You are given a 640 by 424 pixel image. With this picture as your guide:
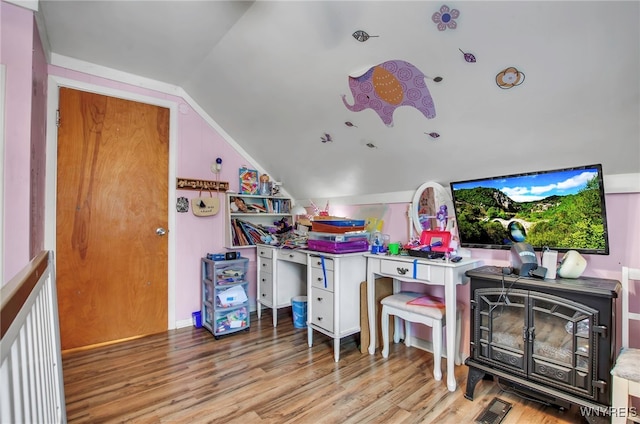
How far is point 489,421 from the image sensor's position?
5.49 ft

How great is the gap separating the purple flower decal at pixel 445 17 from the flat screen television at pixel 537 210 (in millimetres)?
984

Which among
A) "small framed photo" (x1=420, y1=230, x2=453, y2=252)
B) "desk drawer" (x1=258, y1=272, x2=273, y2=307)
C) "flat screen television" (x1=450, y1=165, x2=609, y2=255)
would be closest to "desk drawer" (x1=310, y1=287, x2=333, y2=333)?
"desk drawer" (x1=258, y1=272, x2=273, y2=307)

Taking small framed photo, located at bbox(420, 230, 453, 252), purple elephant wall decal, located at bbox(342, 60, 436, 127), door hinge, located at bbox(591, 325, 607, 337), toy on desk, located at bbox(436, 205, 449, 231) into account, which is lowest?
door hinge, located at bbox(591, 325, 607, 337)

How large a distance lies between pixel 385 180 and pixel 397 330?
1.29 metres

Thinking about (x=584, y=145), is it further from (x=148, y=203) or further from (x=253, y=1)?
(x=148, y=203)

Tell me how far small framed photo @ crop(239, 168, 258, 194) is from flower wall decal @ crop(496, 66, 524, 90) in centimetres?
254

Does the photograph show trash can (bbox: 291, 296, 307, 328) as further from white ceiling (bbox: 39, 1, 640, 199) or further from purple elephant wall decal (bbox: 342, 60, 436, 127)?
purple elephant wall decal (bbox: 342, 60, 436, 127)

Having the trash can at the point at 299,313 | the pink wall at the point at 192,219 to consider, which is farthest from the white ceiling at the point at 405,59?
the trash can at the point at 299,313

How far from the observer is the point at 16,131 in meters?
1.75

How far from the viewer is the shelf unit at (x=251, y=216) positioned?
326 centimetres

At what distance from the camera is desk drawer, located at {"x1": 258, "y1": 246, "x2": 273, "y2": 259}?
3.11 meters

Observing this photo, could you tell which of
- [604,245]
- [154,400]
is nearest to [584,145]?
[604,245]

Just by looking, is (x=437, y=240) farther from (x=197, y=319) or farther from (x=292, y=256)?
(x=197, y=319)

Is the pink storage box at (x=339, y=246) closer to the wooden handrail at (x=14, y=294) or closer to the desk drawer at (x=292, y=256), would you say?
the desk drawer at (x=292, y=256)
